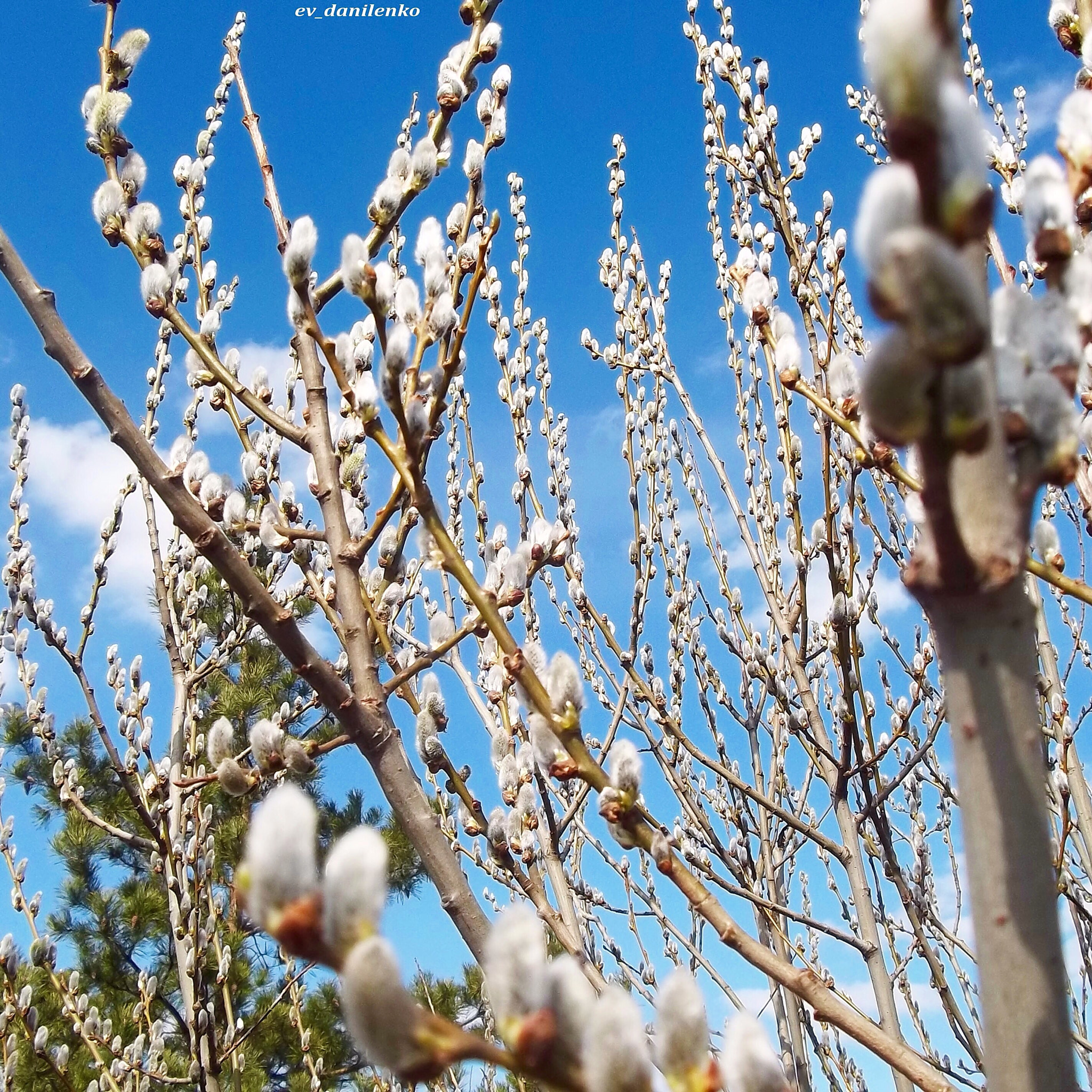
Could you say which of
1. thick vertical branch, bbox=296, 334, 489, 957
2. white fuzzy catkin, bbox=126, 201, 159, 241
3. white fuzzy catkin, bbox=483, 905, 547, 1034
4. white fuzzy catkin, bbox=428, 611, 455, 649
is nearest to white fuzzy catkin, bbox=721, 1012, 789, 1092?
white fuzzy catkin, bbox=483, 905, 547, 1034

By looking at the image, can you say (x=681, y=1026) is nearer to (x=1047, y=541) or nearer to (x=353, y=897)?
(x=353, y=897)

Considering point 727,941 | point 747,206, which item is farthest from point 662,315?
point 727,941

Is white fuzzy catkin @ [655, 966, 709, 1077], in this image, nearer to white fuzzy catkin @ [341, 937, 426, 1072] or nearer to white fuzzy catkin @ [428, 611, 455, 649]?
white fuzzy catkin @ [341, 937, 426, 1072]

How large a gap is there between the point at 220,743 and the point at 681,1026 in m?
1.03

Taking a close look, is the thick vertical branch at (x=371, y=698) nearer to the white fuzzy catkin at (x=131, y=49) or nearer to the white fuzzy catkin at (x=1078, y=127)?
the white fuzzy catkin at (x=131, y=49)

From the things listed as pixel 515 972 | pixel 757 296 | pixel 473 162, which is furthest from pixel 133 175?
pixel 515 972

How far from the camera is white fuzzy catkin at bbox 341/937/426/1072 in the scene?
487mm

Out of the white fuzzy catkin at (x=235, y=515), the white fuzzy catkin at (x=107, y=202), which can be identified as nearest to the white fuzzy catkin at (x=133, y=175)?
the white fuzzy catkin at (x=107, y=202)

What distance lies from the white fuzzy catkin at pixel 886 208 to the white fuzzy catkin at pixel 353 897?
15.6 inches

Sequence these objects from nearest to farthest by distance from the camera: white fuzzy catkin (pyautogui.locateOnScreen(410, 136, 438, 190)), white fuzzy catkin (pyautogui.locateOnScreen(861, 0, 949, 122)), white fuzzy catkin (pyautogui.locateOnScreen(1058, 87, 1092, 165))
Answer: white fuzzy catkin (pyautogui.locateOnScreen(861, 0, 949, 122))
white fuzzy catkin (pyautogui.locateOnScreen(1058, 87, 1092, 165))
white fuzzy catkin (pyautogui.locateOnScreen(410, 136, 438, 190))

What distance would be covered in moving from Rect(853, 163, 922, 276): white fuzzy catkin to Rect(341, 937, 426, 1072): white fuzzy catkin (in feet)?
1.38

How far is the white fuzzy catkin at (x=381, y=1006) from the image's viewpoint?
487 mm

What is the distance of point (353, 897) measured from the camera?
508mm

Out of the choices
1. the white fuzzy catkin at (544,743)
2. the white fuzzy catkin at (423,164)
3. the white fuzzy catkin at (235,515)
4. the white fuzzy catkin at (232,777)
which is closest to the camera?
the white fuzzy catkin at (544,743)
